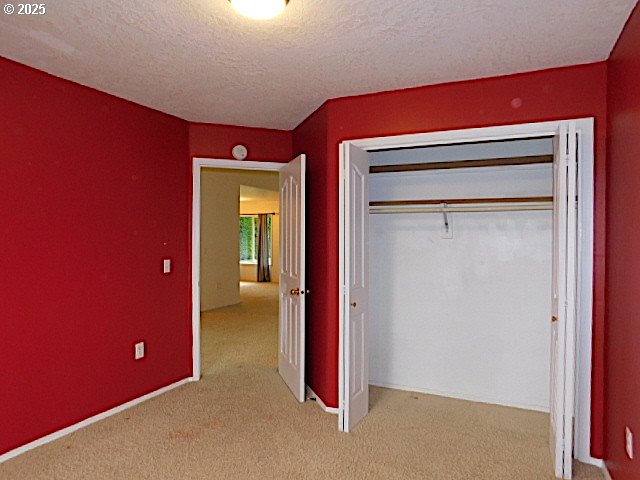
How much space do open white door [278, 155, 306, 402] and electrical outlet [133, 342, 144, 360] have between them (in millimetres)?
1182

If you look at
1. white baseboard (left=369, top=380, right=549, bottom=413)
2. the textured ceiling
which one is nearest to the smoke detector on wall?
the textured ceiling

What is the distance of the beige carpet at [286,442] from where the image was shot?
2.50 m

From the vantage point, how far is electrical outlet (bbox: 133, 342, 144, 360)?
3462 millimetres

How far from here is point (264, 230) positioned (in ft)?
40.2

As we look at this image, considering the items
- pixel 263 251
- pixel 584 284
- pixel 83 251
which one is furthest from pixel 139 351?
pixel 263 251

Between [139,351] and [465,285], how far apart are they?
264 cm

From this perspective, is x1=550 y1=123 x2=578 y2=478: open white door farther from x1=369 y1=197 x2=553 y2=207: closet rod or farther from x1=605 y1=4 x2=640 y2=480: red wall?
x1=369 y1=197 x2=553 y2=207: closet rod

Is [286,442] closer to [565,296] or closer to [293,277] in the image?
[293,277]

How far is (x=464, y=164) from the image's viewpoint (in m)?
3.33

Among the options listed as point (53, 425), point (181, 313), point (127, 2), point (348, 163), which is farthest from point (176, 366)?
point (127, 2)

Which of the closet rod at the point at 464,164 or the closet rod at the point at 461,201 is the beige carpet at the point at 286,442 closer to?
the closet rod at the point at 461,201

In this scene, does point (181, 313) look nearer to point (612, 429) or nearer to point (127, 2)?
point (127, 2)

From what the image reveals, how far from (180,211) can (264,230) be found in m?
8.40

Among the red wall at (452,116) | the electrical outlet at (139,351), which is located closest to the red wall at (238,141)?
the red wall at (452,116)
